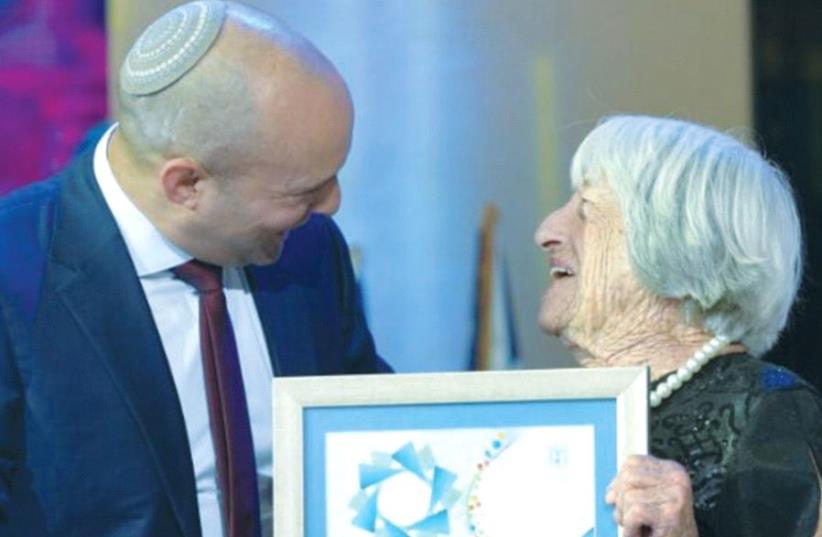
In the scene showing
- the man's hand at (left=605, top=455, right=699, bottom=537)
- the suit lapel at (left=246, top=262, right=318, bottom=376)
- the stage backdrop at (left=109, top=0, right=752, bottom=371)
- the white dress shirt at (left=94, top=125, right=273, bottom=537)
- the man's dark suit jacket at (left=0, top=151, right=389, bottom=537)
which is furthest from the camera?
the stage backdrop at (left=109, top=0, right=752, bottom=371)

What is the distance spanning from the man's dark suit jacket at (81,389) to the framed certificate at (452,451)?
242mm

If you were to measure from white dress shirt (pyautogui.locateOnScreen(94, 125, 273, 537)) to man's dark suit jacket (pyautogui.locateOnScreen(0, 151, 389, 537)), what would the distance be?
3 centimetres

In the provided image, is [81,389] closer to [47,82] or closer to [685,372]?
[685,372]

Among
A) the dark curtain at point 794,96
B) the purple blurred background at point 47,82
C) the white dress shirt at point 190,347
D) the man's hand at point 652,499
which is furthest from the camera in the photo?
the dark curtain at point 794,96

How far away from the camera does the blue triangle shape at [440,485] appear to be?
2.77 metres

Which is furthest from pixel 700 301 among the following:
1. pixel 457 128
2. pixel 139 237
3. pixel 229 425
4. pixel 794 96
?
pixel 794 96

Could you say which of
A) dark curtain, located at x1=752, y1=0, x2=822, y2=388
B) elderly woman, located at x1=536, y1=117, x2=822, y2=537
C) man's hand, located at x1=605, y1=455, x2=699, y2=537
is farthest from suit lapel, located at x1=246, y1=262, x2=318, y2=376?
dark curtain, located at x1=752, y1=0, x2=822, y2=388

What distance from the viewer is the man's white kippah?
9.58 feet

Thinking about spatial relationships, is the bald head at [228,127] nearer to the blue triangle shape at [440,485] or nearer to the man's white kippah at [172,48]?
the man's white kippah at [172,48]

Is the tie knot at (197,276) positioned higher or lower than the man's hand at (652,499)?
higher

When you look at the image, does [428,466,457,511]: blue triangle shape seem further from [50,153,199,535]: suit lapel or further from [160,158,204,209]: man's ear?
[160,158,204,209]: man's ear

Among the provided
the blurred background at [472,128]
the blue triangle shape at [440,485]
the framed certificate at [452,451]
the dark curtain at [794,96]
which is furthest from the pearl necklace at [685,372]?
the dark curtain at [794,96]

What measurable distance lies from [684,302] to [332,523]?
64cm

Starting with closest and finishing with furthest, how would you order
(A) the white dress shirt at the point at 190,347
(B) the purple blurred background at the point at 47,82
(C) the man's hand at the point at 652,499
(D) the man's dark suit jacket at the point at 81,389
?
(C) the man's hand at the point at 652,499 → (D) the man's dark suit jacket at the point at 81,389 → (A) the white dress shirt at the point at 190,347 → (B) the purple blurred background at the point at 47,82
